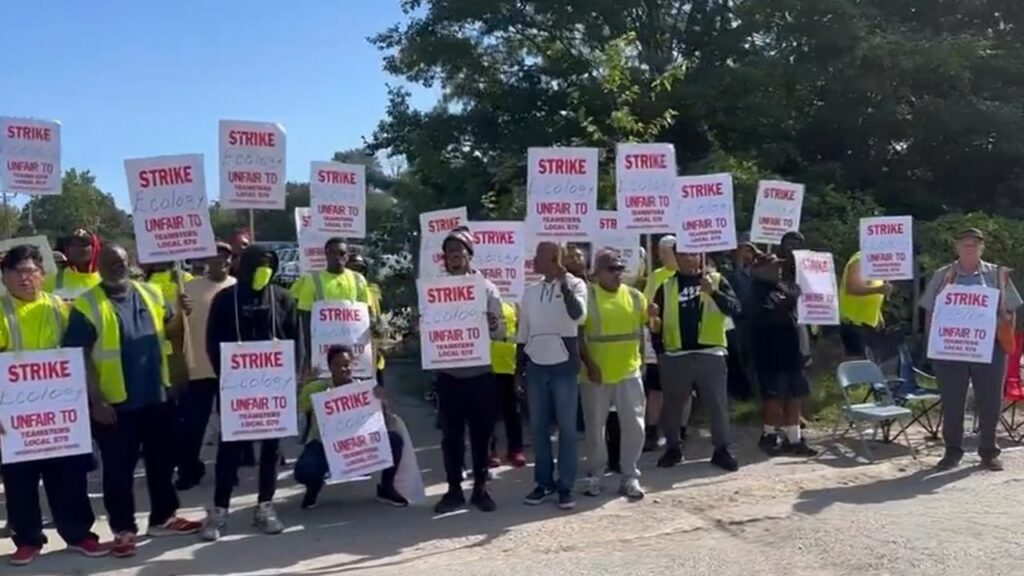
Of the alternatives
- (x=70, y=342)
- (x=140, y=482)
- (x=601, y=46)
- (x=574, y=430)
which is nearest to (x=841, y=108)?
(x=601, y=46)

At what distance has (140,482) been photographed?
9.79 meters

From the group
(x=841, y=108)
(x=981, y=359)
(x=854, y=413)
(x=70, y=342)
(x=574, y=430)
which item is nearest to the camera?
(x=70, y=342)

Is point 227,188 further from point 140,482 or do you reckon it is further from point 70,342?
point 140,482

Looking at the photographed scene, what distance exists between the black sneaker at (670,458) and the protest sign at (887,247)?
8.45 ft

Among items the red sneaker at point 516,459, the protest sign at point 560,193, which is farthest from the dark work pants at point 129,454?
the protest sign at point 560,193

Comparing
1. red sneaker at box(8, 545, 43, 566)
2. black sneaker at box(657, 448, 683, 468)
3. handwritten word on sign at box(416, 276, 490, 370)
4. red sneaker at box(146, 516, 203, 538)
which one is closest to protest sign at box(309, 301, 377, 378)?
handwritten word on sign at box(416, 276, 490, 370)

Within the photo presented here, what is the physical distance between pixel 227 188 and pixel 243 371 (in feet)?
5.49

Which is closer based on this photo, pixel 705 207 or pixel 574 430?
pixel 574 430

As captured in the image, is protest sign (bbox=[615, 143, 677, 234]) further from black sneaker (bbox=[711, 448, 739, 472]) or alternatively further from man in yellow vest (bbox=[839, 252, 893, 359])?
man in yellow vest (bbox=[839, 252, 893, 359])

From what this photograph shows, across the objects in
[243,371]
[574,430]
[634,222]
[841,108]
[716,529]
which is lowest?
[716,529]

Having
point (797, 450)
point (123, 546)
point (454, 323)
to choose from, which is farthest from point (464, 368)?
point (797, 450)

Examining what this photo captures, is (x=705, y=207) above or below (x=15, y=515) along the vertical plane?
above

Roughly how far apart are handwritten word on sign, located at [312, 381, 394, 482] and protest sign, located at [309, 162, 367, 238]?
1.93 meters

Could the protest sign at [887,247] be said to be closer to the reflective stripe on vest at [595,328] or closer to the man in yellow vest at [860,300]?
the man in yellow vest at [860,300]
